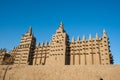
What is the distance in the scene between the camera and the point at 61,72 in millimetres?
41125

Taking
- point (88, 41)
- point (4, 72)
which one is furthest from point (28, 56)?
point (88, 41)

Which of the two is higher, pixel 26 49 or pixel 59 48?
pixel 26 49

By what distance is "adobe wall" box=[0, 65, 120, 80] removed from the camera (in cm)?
3715

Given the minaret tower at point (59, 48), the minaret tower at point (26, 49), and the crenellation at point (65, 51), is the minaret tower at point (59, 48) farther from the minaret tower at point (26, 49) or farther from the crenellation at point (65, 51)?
the minaret tower at point (26, 49)

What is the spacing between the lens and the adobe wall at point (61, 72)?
37147 millimetres

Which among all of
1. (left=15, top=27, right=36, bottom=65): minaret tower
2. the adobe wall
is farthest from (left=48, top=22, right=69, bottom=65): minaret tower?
the adobe wall

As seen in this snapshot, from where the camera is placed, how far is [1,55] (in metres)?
74.2

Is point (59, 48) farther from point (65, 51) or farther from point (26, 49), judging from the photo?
point (26, 49)

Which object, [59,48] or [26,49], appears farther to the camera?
[26,49]

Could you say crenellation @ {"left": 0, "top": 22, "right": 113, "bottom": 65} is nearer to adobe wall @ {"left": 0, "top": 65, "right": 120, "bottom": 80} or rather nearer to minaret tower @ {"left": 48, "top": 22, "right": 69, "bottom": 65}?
minaret tower @ {"left": 48, "top": 22, "right": 69, "bottom": 65}

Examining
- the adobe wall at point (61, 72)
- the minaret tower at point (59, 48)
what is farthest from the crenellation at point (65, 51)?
the adobe wall at point (61, 72)

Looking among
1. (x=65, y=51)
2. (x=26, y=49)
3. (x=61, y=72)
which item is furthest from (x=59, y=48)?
(x=61, y=72)

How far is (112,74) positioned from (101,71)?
106 inches

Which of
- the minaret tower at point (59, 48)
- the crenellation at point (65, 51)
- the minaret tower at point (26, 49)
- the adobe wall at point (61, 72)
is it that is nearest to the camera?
the adobe wall at point (61, 72)
